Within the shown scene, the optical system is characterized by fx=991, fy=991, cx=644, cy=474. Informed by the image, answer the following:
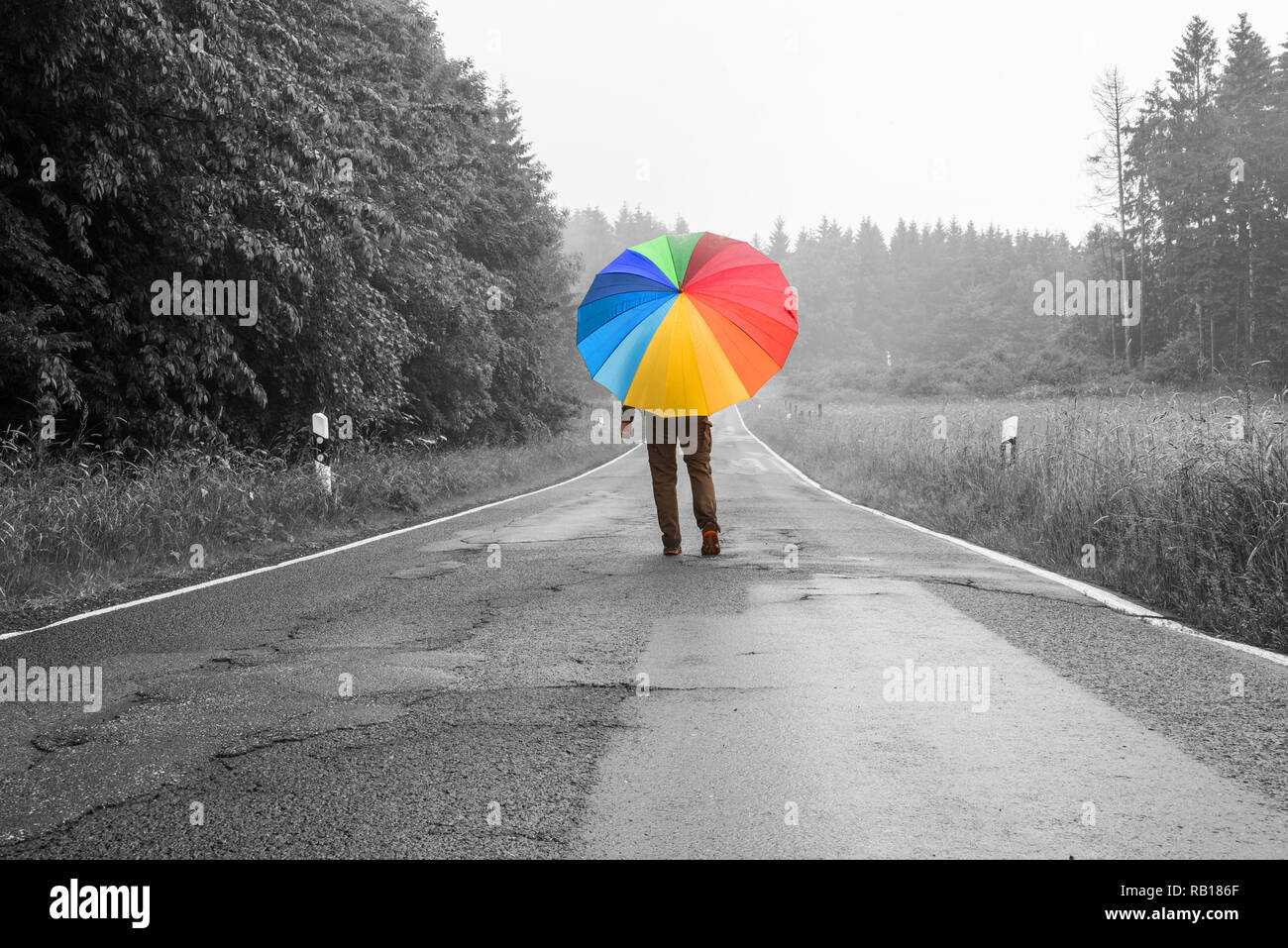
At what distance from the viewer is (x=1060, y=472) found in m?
10.2

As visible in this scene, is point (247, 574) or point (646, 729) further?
point (247, 574)

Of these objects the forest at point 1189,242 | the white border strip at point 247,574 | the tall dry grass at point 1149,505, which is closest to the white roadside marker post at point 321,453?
the white border strip at point 247,574

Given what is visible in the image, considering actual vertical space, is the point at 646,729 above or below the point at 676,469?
below

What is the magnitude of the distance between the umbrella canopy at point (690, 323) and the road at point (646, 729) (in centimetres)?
158

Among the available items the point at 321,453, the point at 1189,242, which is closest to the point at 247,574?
the point at 321,453

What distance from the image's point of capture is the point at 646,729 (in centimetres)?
394

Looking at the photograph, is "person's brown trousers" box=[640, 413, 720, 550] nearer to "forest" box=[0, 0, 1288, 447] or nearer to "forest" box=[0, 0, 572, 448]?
"forest" box=[0, 0, 1288, 447]

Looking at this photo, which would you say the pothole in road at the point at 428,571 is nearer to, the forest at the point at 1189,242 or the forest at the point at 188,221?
the forest at the point at 188,221

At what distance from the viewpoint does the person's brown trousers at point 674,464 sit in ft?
27.8

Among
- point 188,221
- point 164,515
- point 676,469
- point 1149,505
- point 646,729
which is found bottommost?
point 646,729

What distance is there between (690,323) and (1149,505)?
398 cm

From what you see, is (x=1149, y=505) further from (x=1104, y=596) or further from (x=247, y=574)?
(x=247, y=574)

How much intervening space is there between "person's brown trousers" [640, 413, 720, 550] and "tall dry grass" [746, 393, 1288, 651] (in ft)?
9.94

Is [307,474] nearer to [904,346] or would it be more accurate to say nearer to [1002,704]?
[1002,704]
